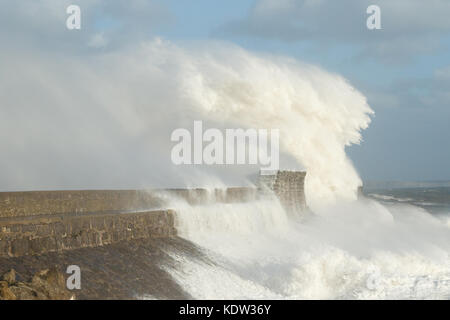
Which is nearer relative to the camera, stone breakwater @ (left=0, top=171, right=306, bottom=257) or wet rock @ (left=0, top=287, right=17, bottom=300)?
wet rock @ (left=0, top=287, right=17, bottom=300)

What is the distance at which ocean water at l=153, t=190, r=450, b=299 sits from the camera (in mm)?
11484

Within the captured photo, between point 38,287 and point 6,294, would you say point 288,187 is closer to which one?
point 38,287

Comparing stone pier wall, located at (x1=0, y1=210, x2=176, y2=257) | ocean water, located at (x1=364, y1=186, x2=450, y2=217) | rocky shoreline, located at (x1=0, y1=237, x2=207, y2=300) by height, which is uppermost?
stone pier wall, located at (x1=0, y1=210, x2=176, y2=257)

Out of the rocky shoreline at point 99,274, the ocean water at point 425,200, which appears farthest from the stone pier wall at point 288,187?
the ocean water at point 425,200

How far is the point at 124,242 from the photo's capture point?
11.4m

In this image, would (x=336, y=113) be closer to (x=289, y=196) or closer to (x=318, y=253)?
(x=289, y=196)

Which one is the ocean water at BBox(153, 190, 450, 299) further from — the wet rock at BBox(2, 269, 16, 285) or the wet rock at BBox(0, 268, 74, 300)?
the wet rock at BBox(2, 269, 16, 285)

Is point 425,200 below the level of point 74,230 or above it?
below

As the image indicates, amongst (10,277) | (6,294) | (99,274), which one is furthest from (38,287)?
(99,274)

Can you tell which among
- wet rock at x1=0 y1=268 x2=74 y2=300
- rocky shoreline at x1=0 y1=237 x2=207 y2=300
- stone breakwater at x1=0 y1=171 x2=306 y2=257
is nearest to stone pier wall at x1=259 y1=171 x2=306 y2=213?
stone breakwater at x1=0 y1=171 x2=306 y2=257

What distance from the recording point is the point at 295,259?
45.8ft

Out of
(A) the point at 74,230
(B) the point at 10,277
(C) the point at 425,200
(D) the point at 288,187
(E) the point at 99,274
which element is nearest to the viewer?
(B) the point at 10,277

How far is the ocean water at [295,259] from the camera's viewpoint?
37.7 feet

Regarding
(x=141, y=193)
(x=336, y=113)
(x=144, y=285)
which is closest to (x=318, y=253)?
(x=141, y=193)
